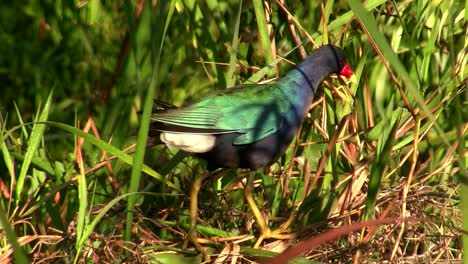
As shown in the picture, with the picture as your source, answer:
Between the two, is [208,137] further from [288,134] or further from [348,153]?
[348,153]

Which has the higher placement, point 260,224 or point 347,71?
point 347,71

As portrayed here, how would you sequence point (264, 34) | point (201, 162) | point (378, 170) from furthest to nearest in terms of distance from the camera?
point (201, 162) → point (264, 34) → point (378, 170)

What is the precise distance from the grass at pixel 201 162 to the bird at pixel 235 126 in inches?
2.7

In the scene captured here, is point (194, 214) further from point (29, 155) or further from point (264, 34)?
point (264, 34)

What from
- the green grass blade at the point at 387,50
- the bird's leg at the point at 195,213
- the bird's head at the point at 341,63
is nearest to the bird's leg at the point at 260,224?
the bird's leg at the point at 195,213

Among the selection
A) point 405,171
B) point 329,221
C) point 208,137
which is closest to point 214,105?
point 208,137

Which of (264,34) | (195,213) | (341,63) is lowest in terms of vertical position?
(195,213)

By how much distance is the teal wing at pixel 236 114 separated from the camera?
7.51 feet

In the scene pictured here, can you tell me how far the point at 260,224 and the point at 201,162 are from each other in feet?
1.22

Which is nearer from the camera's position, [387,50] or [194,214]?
[387,50]

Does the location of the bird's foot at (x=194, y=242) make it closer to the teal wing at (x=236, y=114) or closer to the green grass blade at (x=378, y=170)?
the teal wing at (x=236, y=114)

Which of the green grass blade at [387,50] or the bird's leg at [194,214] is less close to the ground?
the green grass blade at [387,50]

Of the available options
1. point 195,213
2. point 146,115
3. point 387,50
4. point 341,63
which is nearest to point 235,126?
point 195,213

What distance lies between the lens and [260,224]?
90.0 inches
